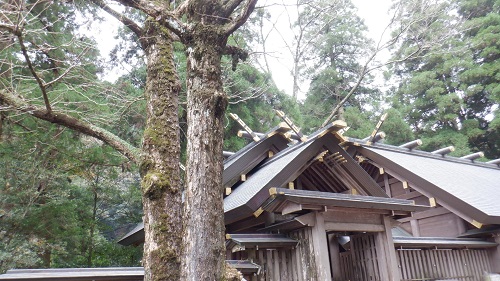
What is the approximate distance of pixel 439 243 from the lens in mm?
7207

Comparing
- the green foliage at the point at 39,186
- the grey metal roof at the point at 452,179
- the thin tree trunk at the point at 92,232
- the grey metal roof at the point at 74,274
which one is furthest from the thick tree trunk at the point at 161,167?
the thin tree trunk at the point at 92,232

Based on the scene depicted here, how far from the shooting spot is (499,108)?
64.2 feet

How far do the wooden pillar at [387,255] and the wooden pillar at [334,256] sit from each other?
1.10 meters

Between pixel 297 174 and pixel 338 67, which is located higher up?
pixel 338 67

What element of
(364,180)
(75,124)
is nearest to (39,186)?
(75,124)

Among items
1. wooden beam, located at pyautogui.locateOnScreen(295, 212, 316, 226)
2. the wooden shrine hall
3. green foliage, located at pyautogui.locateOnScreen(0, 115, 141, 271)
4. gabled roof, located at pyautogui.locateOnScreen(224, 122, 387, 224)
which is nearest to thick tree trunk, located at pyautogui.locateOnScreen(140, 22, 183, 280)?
the wooden shrine hall

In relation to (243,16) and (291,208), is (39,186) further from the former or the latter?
(243,16)

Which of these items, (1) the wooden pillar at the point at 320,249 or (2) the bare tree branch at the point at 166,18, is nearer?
(2) the bare tree branch at the point at 166,18

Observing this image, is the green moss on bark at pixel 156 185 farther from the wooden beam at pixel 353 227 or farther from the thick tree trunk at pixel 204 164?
the wooden beam at pixel 353 227

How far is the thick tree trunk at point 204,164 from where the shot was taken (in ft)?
10.2

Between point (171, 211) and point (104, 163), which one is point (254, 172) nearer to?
point (104, 163)

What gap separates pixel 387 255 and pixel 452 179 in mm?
4427

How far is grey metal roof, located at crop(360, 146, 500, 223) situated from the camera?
24.8ft

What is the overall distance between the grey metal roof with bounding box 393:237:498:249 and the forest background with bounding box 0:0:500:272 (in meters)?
3.83
